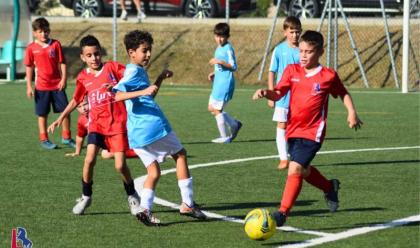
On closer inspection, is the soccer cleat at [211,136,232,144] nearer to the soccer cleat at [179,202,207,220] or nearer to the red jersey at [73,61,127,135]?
the red jersey at [73,61,127,135]

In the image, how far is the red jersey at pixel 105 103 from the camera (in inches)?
407

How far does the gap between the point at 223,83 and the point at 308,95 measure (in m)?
7.74

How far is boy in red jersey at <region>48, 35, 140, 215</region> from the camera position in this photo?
1006cm

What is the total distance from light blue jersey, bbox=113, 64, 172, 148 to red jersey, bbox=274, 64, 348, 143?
1.04 m

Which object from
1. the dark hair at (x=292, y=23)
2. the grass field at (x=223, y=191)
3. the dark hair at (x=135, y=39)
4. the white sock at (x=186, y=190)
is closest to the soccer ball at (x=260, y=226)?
the grass field at (x=223, y=191)

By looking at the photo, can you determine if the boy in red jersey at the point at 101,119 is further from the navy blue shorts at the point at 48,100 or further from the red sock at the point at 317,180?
the navy blue shorts at the point at 48,100

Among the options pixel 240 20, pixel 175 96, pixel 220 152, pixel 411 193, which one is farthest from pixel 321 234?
pixel 240 20

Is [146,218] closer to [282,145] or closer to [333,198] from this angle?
[333,198]

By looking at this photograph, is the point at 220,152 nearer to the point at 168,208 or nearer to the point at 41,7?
the point at 168,208

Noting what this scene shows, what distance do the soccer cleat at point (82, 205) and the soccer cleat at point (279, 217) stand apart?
1897 millimetres

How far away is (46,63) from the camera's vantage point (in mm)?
16094

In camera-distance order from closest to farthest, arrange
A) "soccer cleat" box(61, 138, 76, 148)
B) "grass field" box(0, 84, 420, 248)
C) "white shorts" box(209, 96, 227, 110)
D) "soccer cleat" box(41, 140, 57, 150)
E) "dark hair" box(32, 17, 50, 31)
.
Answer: "grass field" box(0, 84, 420, 248)
"dark hair" box(32, 17, 50, 31)
"soccer cleat" box(41, 140, 57, 150)
"soccer cleat" box(61, 138, 76, 148)
"white shorts" box(209, 96, 227, 110)

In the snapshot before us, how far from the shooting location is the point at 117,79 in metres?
10.6

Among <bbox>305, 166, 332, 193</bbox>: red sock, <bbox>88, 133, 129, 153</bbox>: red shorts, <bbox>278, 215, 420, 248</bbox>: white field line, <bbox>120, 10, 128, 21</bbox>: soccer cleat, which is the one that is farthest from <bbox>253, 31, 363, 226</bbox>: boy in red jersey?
<bbox>120, 10, 128, 21</bbox>: soccer cleat
